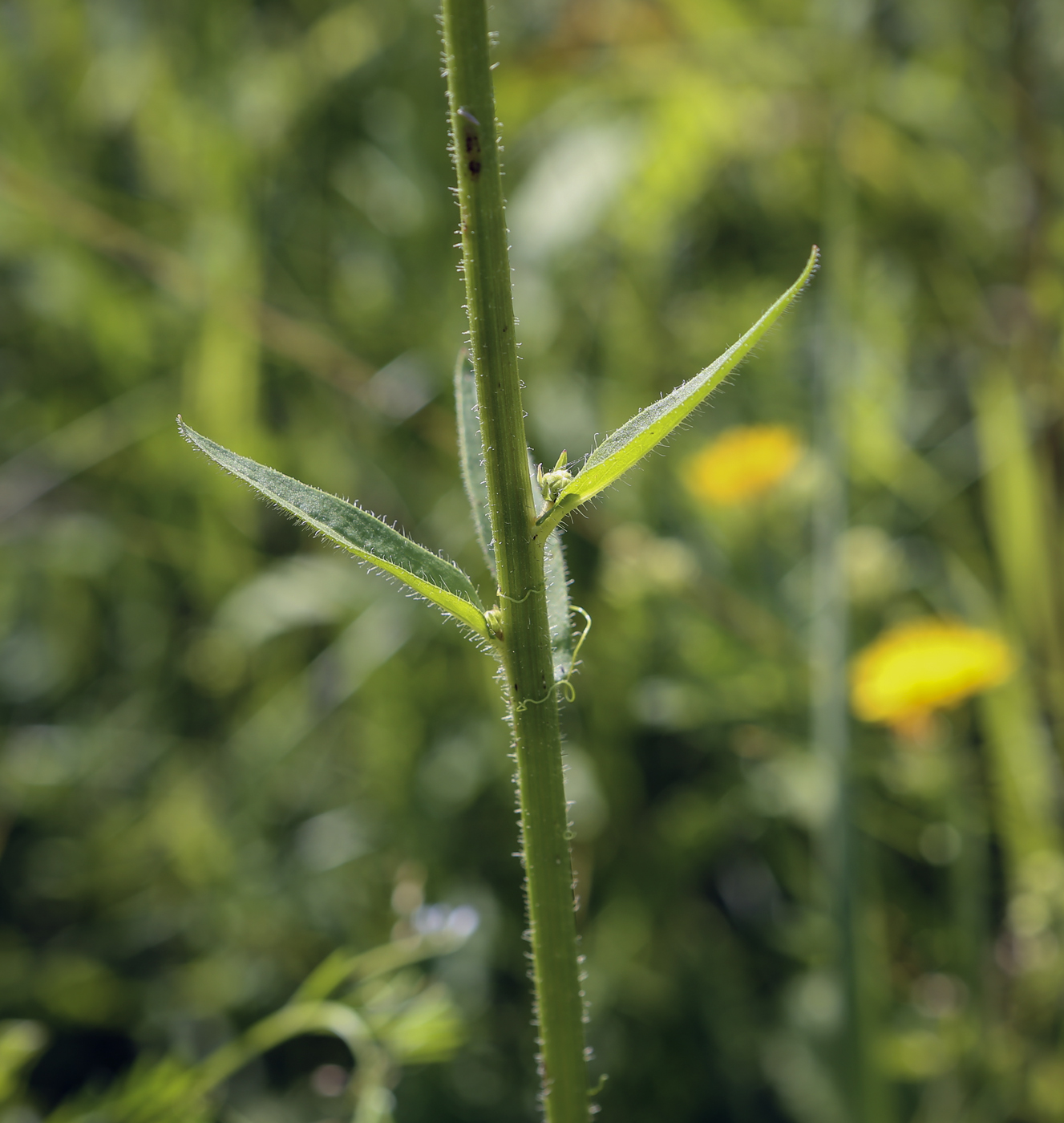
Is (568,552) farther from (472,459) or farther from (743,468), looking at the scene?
(472,459)

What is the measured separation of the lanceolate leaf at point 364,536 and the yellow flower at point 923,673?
1082 mm

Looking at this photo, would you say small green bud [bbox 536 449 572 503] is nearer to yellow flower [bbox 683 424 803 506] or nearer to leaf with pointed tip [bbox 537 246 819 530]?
leaf with pointed tip [bbox 537 246 819 530]

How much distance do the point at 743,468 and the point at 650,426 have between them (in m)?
1.35

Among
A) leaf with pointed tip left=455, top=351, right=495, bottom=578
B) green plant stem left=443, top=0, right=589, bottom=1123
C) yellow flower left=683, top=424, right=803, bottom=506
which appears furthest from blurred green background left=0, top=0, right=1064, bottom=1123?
leaf with pointed tip left=455, top=351, right=495, bottom=578

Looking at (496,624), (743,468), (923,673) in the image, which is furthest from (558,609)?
(743,468)

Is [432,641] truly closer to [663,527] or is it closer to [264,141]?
[663,527]

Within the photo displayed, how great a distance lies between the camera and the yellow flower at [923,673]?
56.3 inches

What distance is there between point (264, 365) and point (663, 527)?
0.93 m

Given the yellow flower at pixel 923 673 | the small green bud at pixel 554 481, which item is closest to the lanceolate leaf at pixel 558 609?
the small green bud at pixel 554 481

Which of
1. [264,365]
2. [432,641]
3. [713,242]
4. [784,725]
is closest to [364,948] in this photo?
[432,641]

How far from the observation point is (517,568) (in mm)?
488

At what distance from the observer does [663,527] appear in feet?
6.36

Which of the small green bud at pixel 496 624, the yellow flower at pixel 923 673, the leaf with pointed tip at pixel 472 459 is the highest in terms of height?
the yellow flower at pixel 923 673

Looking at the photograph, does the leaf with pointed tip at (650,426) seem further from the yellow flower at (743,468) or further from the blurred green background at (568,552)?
the yellow flower at (743,468)
